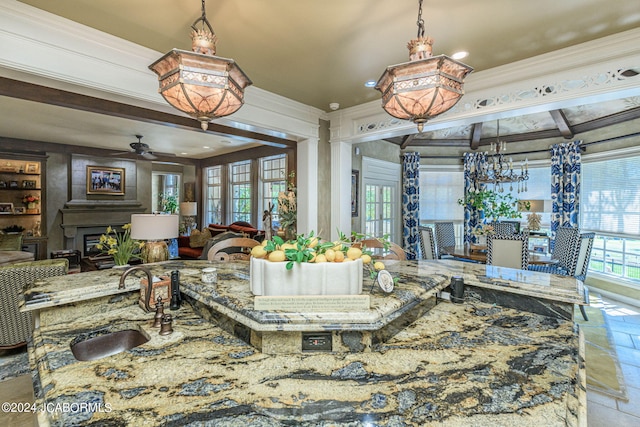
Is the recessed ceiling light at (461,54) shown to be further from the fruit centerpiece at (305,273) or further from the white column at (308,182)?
the fruit centerpiece at (305,273)

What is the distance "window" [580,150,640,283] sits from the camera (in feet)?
15.1

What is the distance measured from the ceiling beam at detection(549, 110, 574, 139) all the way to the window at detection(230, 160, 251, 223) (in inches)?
239

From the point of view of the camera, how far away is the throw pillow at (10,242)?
17.8 ft

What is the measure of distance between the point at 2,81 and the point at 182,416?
3.18m

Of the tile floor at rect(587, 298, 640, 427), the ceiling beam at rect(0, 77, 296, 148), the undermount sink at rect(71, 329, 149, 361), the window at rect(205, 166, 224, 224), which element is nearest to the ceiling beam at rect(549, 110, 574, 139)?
the tile floor at rect(587, 298, 640, 427)

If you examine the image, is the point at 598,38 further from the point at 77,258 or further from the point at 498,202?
the point at 77,258

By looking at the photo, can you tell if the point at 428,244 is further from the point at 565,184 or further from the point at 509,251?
the point at 565,184

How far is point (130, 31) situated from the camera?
→ 2.46m

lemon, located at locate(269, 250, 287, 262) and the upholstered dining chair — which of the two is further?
the upholstered dining chair

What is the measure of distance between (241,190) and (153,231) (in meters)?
5.10

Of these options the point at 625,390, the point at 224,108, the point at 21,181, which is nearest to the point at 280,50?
the point at 224,108

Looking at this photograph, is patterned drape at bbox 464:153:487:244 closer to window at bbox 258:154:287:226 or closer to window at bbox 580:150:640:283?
window at bbox 580:150:640:283

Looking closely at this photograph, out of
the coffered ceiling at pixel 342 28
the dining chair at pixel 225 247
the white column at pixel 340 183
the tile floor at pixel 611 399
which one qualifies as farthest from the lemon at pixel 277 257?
the white column at pixel 340 183

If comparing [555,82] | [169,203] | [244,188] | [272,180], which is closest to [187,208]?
[169,203]
